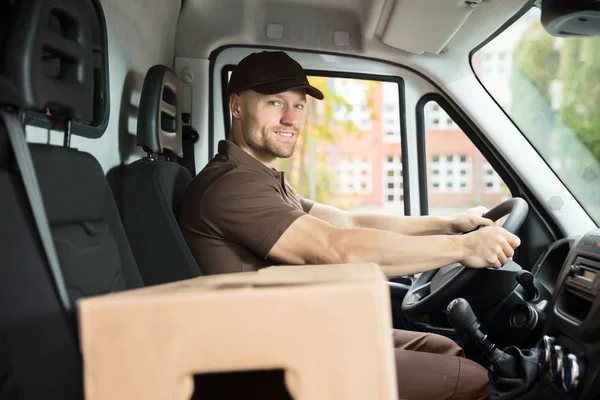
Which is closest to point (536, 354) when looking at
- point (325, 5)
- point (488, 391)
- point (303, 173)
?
point (488, 391)

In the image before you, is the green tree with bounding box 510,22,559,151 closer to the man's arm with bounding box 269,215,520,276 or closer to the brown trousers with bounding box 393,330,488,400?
the man's arm with bounding box 269,215,520,276

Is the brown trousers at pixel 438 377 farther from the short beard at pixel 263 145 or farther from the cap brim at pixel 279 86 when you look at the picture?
the cap brim at pixel 279 86

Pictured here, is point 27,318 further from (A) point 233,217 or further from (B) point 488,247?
(B) point 488,247

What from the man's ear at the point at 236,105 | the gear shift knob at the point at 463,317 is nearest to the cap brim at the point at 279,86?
the man's ear at the point at 236,105

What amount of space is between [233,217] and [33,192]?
660 millimetres

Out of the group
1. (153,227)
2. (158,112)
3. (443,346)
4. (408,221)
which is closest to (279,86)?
(158,112)

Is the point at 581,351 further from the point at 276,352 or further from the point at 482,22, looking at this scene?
the point at 482,22

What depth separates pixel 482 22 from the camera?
6.89 ft

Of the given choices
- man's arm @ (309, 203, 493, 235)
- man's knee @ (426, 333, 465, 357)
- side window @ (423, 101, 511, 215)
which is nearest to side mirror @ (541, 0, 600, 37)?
man's arm @ (309, 203, 493, 235)

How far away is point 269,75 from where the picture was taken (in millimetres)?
1971

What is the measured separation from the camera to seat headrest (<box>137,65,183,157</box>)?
1839mm

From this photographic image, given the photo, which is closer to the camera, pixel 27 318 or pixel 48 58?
pixel 27 318

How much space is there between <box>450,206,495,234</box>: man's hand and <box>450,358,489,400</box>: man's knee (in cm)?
47

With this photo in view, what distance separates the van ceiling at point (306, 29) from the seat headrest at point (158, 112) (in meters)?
0.48
